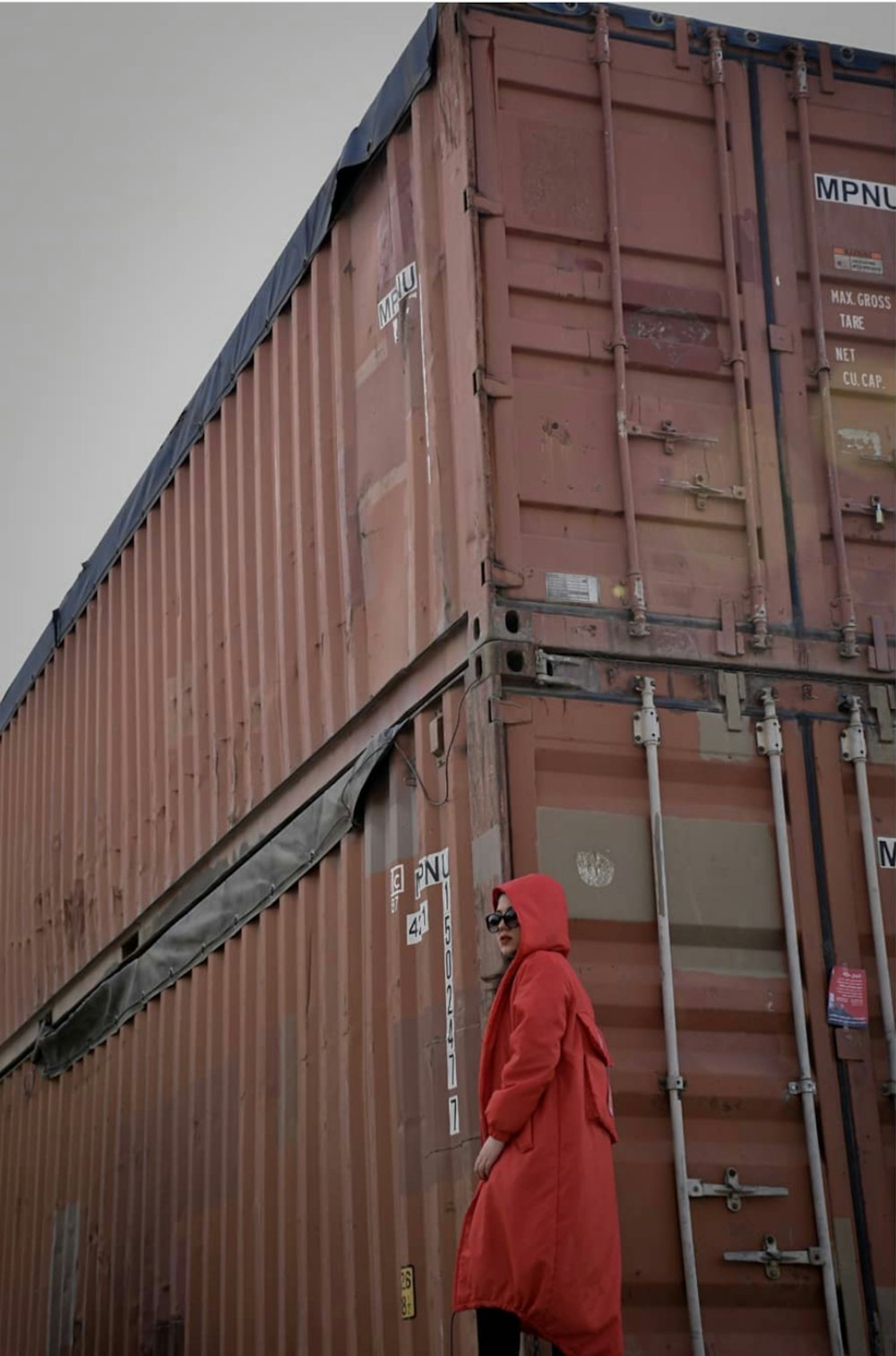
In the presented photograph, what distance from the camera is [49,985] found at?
11836 mm

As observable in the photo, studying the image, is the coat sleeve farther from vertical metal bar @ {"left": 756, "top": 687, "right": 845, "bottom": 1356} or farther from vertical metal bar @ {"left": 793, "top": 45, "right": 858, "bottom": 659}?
vertical metal bar @ {"left": 793, "top": 45, "right": 858, "bottom": 659}

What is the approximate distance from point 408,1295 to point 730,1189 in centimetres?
115

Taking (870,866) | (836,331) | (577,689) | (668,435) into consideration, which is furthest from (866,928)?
(836,331)

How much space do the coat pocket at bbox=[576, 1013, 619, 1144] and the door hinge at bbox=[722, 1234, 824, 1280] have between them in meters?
0.71

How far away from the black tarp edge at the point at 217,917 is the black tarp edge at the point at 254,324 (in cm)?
Result: 249

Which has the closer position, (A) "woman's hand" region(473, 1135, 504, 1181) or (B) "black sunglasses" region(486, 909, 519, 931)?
(A) "woman's hand" region(473, 1135, 504, 1181)

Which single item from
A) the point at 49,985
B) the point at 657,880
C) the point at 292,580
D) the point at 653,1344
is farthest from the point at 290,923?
→ the point at 49,985

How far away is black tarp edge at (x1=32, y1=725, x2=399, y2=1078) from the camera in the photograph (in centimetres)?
Result: 716

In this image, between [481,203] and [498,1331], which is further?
[481,203]

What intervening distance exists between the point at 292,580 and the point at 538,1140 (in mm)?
3711

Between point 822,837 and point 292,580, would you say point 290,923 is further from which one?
point 822,837

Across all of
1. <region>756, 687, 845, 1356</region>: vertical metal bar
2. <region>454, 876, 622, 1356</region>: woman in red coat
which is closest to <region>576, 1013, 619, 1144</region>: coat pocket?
<region>454, 876, 622, 1356</region>: woman in red coat

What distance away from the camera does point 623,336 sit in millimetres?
6645

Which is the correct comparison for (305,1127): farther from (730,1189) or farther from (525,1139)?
(525,1139)
